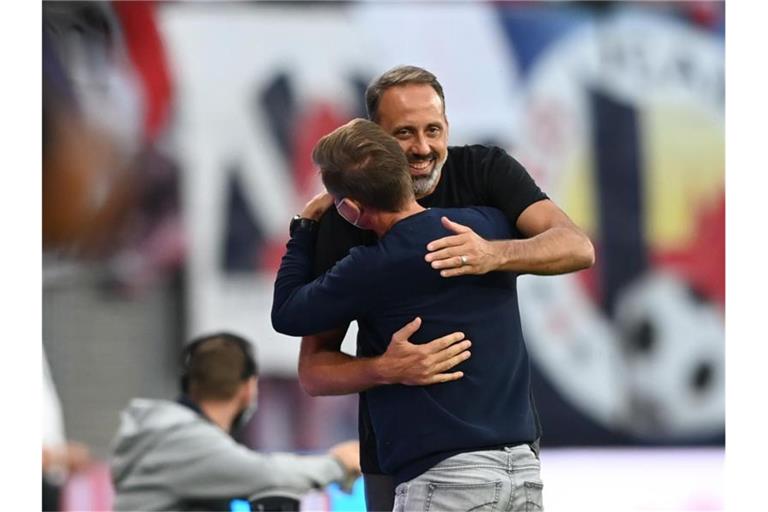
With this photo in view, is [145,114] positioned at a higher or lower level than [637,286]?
higher

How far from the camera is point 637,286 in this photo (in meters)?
5.62

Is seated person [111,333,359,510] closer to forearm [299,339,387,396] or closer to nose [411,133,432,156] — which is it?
forearm [299,339,387,396]

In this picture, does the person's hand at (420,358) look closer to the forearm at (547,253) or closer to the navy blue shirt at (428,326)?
the navy blue shirt at (428,326)

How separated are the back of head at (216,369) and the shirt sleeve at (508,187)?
5.44 feet

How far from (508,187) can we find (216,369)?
5.67ft

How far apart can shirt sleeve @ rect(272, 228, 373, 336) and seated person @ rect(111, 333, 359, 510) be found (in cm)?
162

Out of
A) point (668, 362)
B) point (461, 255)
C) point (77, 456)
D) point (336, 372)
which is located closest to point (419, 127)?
point (461, 255)

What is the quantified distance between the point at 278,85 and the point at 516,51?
117 centimetres

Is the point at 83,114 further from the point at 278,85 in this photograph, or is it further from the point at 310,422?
the point at 310,422

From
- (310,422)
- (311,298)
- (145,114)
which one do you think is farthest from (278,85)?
(311,298)

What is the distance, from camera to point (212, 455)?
12.0 feet

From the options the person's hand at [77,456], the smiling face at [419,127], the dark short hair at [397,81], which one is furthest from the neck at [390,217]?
the person's hand at [77,456]

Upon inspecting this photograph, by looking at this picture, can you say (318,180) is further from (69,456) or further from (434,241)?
(434,241)
